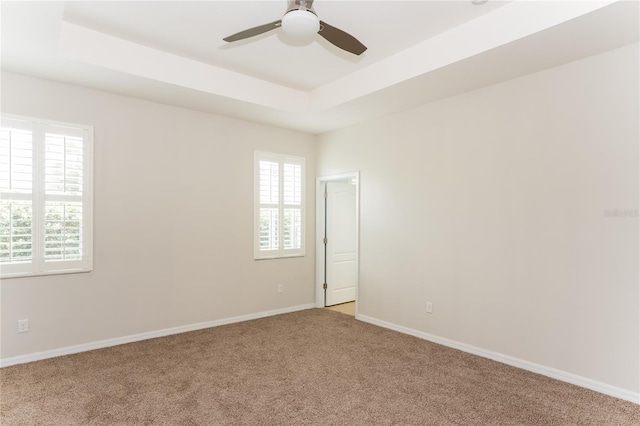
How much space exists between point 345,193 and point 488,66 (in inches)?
125

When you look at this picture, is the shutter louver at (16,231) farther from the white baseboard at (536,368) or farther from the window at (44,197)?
the white baseboard at (536,368)

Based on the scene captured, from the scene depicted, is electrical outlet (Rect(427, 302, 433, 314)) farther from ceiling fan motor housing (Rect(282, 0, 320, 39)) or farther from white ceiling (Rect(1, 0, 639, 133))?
ceiling fan motor housing (Rect(282, 0, 320, 39))

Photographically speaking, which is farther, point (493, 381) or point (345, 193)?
point (345, 193)

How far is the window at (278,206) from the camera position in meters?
5.18

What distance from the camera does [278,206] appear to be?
5.38m

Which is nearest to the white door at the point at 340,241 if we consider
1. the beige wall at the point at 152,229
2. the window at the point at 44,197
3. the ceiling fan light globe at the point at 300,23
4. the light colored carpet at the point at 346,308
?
the light colored carpet at the point at 346,308

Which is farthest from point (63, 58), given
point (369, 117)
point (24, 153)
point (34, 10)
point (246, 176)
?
point (369, 117)

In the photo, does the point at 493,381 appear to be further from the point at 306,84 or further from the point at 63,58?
the point at 63,58

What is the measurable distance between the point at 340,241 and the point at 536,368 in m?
3.23

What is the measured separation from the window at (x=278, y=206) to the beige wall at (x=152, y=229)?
13 centimetres

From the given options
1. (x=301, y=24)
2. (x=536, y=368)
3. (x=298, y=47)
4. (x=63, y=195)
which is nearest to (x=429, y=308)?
(x=536, y=368)

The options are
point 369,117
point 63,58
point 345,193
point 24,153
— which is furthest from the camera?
point 345,193

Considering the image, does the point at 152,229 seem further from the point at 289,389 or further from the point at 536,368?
the point at 536,368

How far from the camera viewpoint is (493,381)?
3117 millimetres
